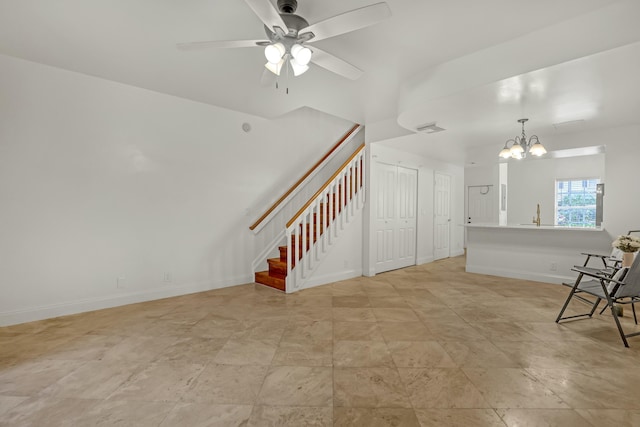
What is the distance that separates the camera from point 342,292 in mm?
4406

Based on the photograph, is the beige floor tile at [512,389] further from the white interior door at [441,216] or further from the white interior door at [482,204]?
the white interior door at [482,204]

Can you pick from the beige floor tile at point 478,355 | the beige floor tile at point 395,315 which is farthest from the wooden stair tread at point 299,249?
the beige floor tile at point 478,355

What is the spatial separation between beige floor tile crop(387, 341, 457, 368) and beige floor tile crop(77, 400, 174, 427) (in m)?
1.67

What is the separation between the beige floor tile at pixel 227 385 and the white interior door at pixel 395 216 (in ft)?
12.5

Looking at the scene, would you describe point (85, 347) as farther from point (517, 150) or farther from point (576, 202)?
point (576, 202)

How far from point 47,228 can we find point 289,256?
9.38 ft

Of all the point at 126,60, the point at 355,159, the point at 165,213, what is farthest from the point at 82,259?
the point at 355,159

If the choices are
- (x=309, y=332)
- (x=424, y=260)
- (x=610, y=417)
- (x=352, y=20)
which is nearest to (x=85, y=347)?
(x=309, y=332)

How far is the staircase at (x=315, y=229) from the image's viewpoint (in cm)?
444

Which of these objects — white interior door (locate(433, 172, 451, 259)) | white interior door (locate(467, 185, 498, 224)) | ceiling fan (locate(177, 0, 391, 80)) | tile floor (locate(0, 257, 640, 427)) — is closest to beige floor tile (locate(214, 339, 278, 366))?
tile floor (locate(0, 257, 640, 427))

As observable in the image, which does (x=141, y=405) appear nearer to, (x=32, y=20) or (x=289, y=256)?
(x=289, y=256)

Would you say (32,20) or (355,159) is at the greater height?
(32,20)

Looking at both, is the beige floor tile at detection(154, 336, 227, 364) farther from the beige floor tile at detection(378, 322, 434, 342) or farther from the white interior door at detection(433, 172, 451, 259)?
the white interior door at detection(433, 172, 451, 259)

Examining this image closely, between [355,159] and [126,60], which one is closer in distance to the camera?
[126,60]
